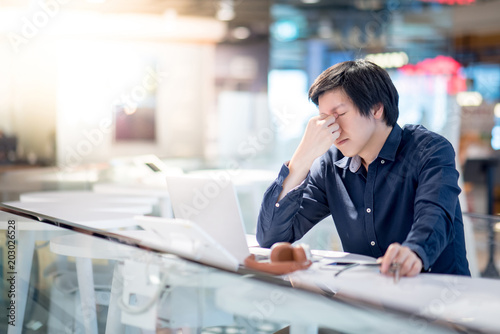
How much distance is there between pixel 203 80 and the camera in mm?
8180

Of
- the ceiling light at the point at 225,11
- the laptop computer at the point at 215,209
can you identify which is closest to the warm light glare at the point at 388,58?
the ceiling light at the point at 225,11

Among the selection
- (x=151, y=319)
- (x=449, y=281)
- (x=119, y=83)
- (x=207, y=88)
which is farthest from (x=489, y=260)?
(x=207, y=88)

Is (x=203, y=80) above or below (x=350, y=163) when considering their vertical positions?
above

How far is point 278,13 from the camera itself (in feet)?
28.5

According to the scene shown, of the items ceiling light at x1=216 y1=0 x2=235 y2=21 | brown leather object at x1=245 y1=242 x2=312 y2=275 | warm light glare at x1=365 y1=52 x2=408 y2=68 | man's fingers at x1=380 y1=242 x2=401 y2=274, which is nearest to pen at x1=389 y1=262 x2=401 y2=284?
man's fingers at x1=380 y1=242 x2=401 y2=274

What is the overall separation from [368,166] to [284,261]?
488 mm

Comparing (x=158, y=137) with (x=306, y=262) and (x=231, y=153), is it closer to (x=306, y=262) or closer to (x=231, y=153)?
(x=231, y=153)

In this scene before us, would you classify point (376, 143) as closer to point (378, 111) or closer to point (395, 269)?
point (378, 111)

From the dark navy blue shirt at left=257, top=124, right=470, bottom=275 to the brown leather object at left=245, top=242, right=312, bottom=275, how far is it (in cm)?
34

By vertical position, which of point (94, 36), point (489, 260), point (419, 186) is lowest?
point (489, 260)

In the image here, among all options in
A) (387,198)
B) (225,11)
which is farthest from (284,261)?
(225,11)

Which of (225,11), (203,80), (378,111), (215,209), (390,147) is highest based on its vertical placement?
(225,11)

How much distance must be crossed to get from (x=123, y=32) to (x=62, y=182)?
270 cm

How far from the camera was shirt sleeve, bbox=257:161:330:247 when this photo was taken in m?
1.80
